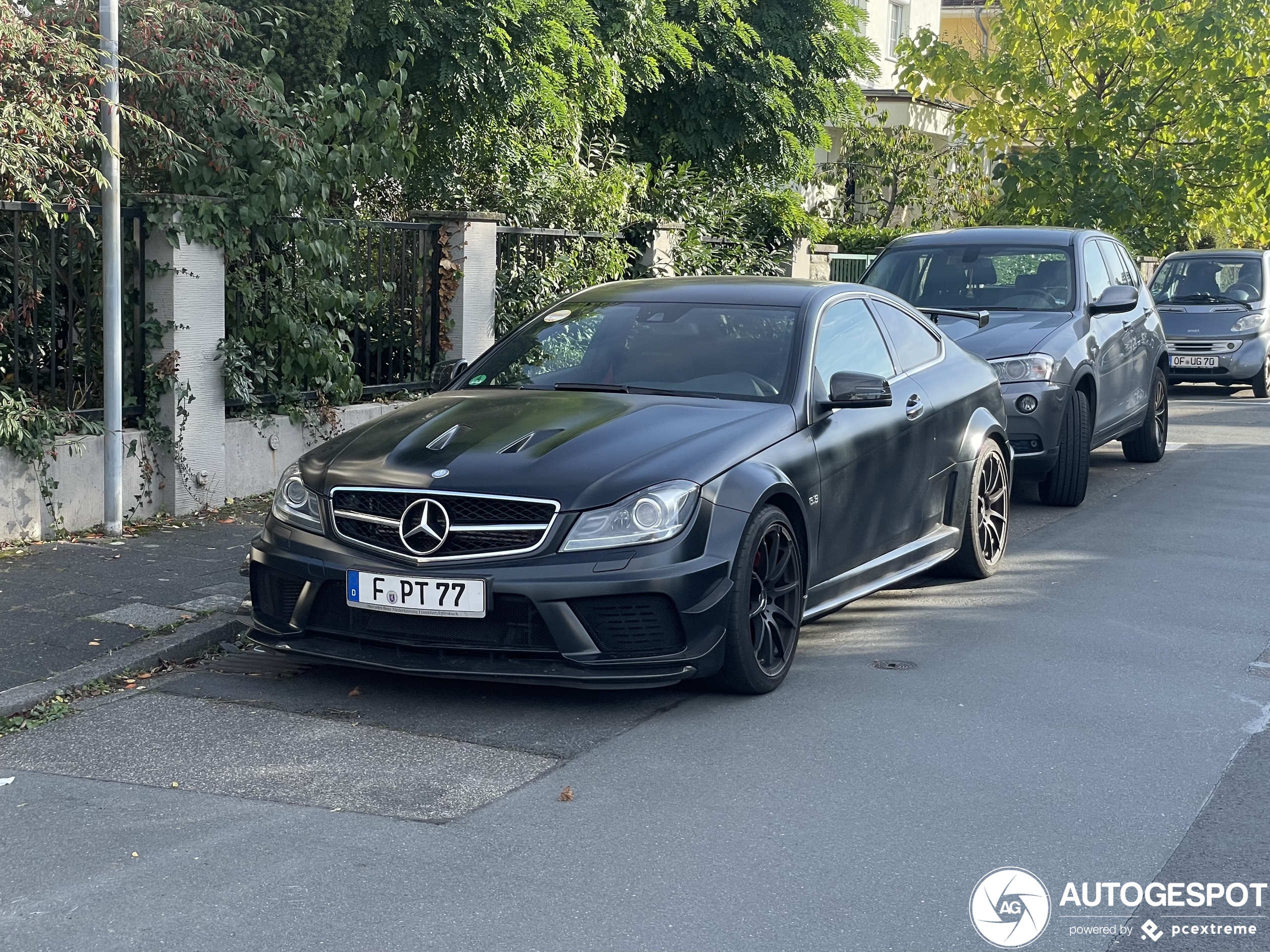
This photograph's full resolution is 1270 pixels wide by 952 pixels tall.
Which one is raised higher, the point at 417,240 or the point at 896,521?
the point at 417,240

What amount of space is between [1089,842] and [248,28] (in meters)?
7.64

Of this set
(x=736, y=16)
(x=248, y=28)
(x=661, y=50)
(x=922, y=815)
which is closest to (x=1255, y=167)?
(x=736, y=16)

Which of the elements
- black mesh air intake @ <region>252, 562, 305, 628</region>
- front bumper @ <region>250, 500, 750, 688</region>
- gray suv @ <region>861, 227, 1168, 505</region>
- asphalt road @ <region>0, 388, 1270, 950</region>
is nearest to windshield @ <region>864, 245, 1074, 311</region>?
gray suv @ <region>861, 227, 1168, 505</region>

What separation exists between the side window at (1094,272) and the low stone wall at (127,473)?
16.5 feet

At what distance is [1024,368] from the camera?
10.1 m

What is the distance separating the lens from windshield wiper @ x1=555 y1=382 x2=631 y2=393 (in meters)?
6.66

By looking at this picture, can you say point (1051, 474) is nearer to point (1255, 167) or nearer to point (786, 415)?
point (786, 415)

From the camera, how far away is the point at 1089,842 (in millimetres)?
4391

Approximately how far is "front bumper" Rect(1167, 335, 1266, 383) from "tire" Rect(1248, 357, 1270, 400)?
0.13 metres

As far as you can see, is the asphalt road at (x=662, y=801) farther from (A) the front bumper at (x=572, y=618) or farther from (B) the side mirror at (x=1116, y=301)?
(B) the side mirror at (x=1116, y=301)

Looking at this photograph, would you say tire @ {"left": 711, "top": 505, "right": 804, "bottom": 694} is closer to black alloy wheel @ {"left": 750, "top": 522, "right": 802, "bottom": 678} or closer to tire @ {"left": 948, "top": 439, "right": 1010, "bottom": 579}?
black alloy wheel @ {"left": 750, "top": 522, "right": 802, "bottom": 678}

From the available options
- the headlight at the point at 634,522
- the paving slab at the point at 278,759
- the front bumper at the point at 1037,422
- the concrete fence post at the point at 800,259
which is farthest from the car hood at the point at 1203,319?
the paving slab at the point at 278,759

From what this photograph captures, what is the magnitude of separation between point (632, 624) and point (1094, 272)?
23.9ft

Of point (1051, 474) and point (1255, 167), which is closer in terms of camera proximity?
point (1051, 474)
